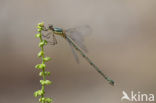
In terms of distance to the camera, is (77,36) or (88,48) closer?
(77,36)

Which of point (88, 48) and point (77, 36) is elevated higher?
point (88, 48)

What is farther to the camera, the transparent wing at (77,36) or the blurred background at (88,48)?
the blurred background at (88,48)

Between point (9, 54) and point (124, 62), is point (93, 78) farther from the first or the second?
point (9, 54)

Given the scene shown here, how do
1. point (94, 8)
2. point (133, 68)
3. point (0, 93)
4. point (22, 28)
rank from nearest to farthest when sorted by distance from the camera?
point (0, 93), point (133, 68), point (22, 28), point (94, 8)

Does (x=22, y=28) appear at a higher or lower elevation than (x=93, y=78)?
higher

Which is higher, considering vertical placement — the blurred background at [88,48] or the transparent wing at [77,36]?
the blurred background at [88,48]

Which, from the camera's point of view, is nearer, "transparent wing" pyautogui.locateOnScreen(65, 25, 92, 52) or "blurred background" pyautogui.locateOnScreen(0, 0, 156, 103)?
"transparent wing" pyautogui.locateOnScreen(65, 25, 92, 52)

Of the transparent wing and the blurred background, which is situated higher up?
the blurred background

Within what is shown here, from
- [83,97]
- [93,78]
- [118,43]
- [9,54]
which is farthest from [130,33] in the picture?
[9,54]
